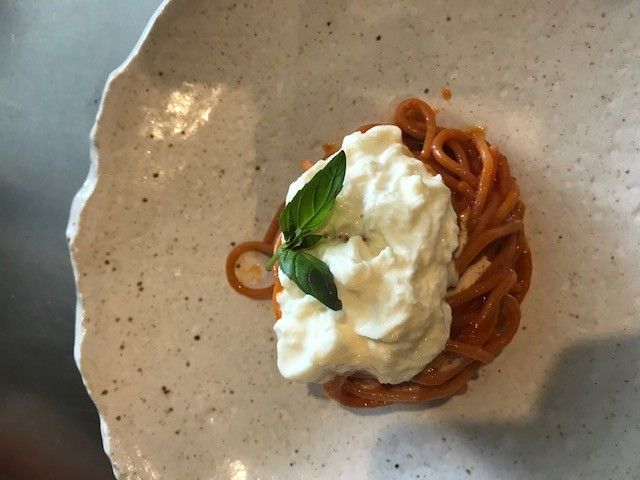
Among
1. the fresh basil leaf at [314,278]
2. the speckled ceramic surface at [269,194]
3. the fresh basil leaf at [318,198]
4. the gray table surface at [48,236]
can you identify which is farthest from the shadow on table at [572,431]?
the gray table surface at [48,236]

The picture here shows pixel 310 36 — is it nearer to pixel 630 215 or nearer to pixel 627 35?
pixel 627 35

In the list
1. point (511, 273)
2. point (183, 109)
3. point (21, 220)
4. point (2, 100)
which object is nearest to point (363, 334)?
point (511, 273)

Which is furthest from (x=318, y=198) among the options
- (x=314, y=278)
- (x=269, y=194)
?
(x=269, y=194)

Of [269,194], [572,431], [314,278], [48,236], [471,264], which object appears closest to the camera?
[314,278]

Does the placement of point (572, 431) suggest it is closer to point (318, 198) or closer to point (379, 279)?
point (379, 279)

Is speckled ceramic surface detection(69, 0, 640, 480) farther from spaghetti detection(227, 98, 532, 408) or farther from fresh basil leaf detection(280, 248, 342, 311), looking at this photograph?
fresh basil leaf detection(280, 248, 342, 311)

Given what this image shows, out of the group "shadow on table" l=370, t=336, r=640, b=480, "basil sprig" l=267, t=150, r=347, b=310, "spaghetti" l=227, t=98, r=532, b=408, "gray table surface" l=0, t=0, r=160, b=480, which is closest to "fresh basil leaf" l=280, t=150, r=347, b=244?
"basil sprig" l=267, t=150, r=347, b=310

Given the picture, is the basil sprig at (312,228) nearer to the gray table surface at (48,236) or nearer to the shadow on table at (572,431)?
the shadow on table at (572,431)
